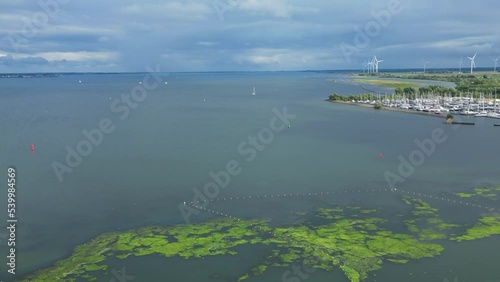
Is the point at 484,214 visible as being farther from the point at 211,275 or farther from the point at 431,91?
the point at 431,91

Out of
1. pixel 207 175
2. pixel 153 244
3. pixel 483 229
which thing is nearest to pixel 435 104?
pixel 207 175

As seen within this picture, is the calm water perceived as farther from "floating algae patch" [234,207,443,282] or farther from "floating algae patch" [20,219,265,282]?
"floating algae patch" [20,219,265,282]

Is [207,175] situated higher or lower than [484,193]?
higher

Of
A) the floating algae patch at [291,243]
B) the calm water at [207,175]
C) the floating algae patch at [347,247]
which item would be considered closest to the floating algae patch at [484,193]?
the calm water at [207,175]

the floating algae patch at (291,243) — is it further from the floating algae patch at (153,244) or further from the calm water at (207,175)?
the calm water at (207,175)

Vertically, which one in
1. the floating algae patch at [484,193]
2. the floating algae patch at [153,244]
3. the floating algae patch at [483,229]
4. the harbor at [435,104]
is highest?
the harbor at [435,104]

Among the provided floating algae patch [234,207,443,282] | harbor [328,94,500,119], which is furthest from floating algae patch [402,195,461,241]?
harbor [328,94,500,119]

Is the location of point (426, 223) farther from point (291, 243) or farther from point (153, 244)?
point (153, 244)

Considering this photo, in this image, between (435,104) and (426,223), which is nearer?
(426,223)
